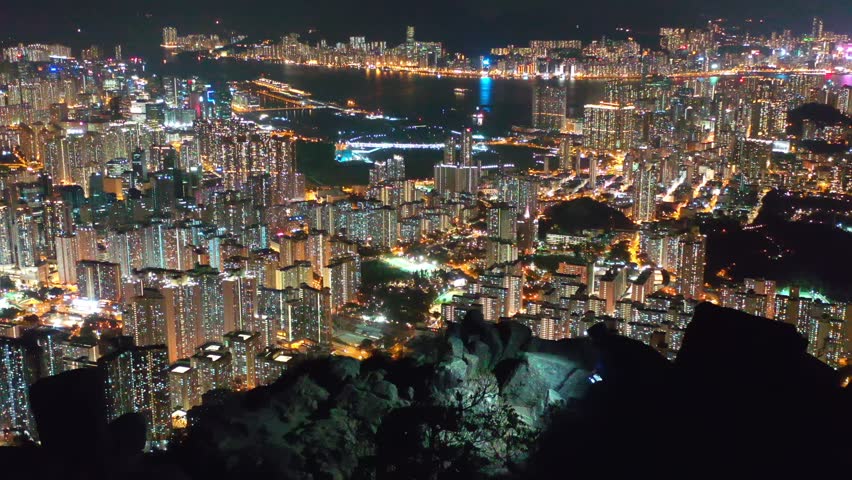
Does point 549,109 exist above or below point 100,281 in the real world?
above

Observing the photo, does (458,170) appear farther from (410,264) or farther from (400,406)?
(400,406)

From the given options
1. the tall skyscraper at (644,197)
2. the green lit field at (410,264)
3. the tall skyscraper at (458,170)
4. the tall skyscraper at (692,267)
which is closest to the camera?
the tall skyscraper at (692,267)

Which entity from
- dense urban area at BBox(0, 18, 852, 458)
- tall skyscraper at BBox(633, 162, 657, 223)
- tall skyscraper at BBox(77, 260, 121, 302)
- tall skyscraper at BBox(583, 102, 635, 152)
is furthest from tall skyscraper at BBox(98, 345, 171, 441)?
tall skyscraper at BBox(583, 102, 635, 152)

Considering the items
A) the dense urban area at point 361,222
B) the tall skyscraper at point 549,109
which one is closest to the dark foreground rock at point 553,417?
the dense urban area at point 361,222

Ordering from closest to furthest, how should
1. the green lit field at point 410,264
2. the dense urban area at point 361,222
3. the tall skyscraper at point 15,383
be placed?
1. the tall skyscraper at point 15,383
2. the dense urban area at point 361,222
3. the green lit field at point 410,264

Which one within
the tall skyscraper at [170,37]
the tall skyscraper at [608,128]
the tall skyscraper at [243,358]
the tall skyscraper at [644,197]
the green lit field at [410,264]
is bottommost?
the green lit field at [410,264]

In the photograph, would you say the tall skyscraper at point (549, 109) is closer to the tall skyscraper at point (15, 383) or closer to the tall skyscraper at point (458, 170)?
the tall skyscraper at point (458, 170)

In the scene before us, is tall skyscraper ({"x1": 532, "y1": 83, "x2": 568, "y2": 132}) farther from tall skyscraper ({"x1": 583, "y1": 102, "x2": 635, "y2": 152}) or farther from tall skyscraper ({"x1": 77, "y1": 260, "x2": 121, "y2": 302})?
tall skyscraper ({"x1": 77, "y1": 260, "x2": 121, "y2": 302})

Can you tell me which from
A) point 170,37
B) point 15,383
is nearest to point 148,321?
point 15,383

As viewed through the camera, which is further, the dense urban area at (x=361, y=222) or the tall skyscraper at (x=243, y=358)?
the dense urban area at (x=361, y=222)
